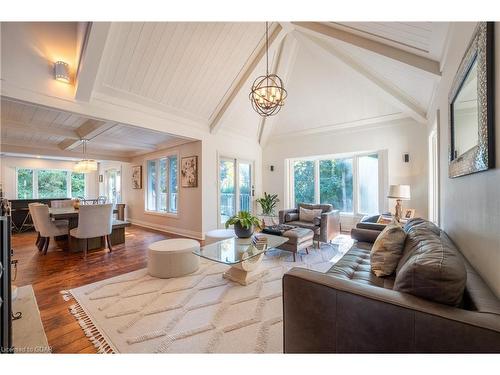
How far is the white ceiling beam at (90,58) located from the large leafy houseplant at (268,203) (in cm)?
449

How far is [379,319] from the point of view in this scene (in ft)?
3.22

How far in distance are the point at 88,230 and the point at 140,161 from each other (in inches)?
147

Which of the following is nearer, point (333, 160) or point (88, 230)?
point (88, 230)

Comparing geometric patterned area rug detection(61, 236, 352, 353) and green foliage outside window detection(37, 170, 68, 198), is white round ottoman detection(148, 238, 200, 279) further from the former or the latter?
green foliage outside window detection(37, 170, 68, 198)

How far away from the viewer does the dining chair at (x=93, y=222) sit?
11.4 ft

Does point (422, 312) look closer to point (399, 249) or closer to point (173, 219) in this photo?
point (399, 249)

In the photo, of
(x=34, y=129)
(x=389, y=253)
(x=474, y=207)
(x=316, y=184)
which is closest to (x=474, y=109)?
(x=474, y=207)

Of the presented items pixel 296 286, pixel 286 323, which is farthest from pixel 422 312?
pixel 286 323

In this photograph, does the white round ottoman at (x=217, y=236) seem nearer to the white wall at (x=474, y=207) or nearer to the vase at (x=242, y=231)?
the vase at (x=242, y=231)

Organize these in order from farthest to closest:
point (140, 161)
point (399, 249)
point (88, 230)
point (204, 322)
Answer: point (140, 161)
point (88, 230)
point (204, 322)
point (399, 249)

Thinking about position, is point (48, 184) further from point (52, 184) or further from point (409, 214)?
point (409, 214)

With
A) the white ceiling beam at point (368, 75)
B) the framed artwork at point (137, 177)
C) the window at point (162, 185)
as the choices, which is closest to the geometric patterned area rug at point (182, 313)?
the window at point (162, 185)

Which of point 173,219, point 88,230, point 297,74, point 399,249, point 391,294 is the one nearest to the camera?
point 391,294

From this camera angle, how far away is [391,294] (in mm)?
1012
